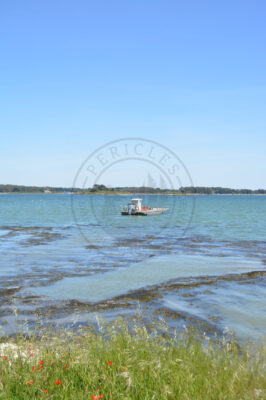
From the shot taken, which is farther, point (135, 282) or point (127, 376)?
point (135, 282)

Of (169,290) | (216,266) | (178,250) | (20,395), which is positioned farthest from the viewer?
(178,250)

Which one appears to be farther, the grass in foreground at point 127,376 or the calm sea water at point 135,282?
the calm sea water at point 135,282

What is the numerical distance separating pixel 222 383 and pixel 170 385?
0.65 metres

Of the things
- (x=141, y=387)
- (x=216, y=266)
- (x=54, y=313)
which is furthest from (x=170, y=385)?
(x=216, y=266)

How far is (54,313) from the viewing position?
12.2 m

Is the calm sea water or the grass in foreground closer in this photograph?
the grass in foreground

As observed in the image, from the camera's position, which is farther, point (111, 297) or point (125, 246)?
point (125, 246)

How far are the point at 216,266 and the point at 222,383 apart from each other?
1674cm

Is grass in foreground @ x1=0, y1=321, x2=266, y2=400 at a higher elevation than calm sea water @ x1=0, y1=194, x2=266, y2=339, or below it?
higher

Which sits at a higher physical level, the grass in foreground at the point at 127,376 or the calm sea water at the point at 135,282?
the grass in foreground at the point at 127,376

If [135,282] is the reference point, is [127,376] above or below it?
above

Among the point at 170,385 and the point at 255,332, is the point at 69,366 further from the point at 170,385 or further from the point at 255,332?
the point at 255,332

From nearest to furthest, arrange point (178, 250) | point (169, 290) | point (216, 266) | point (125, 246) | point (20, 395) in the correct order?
point (20, 395), point (169, 290), point (216, 266), point (178, 250), point (125, 246)

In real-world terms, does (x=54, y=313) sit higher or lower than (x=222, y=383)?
lower
